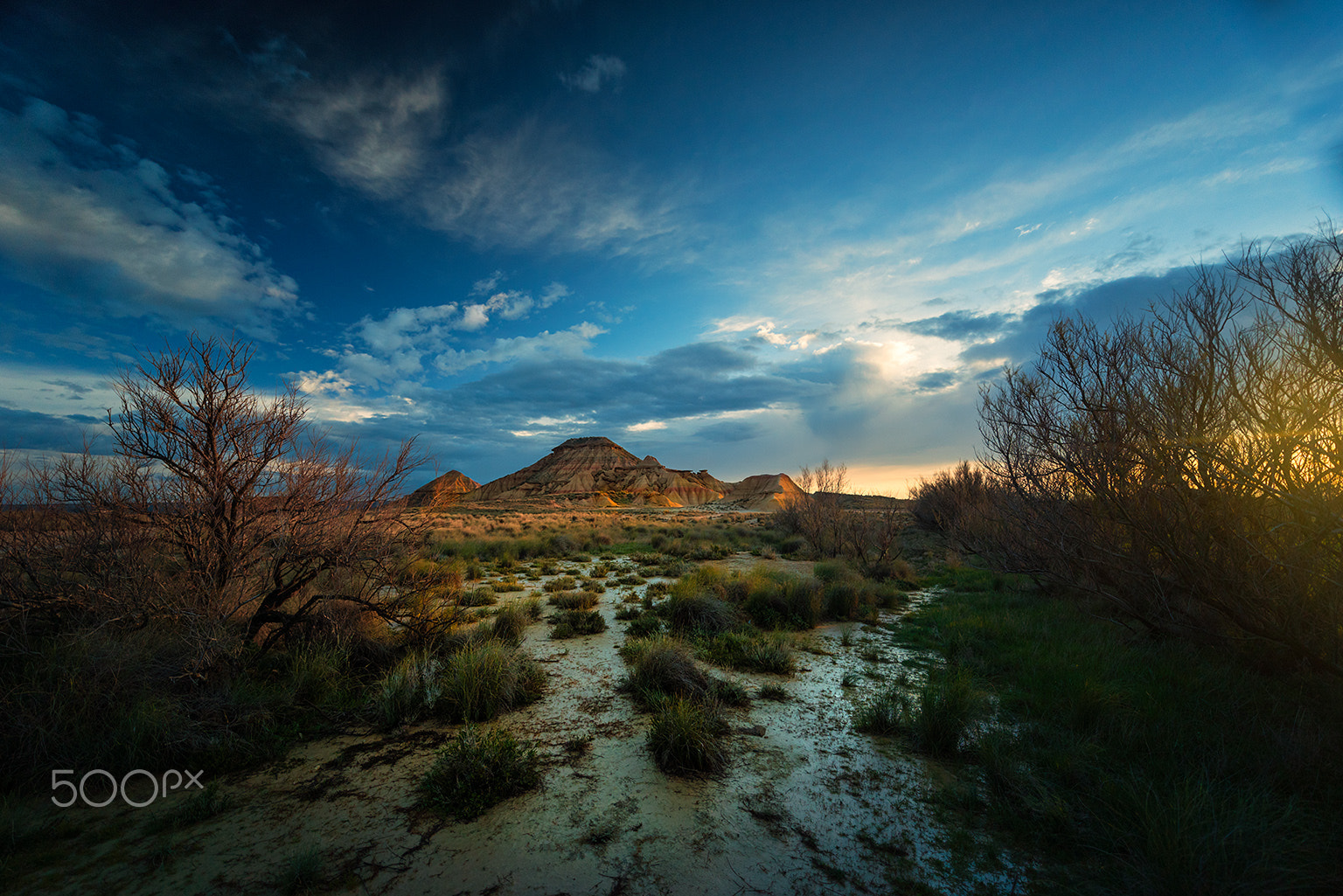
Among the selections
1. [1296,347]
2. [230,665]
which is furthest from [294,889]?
[1296,347]

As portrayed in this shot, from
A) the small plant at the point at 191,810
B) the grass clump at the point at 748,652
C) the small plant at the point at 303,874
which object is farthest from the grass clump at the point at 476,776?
the grass clump at the point at 748,652

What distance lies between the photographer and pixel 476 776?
12.9 feet

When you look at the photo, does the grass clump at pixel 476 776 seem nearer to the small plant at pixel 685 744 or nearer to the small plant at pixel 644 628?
the small plant at pixel 685 744

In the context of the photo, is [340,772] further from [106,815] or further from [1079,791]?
[1079,791]

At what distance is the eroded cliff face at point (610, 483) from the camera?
79.8 meters

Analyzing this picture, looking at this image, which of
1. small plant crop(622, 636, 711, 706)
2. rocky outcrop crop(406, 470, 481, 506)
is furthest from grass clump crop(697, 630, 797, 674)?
rocky outcrop crop(406, 470, 481, 506)

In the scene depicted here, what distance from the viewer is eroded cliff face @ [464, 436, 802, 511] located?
79.8 m

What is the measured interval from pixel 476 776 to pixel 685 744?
179cm

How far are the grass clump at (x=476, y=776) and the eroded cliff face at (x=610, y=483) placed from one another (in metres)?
67.1

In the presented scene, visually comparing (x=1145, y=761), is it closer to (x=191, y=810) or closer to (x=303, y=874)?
(x=303, y=874)

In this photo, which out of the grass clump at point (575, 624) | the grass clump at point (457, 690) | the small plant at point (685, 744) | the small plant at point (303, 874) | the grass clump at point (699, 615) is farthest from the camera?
the grass clump at point (699, 615)

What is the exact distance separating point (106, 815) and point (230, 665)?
5.18 feet

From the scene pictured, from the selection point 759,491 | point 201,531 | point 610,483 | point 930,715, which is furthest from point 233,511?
point 759,491

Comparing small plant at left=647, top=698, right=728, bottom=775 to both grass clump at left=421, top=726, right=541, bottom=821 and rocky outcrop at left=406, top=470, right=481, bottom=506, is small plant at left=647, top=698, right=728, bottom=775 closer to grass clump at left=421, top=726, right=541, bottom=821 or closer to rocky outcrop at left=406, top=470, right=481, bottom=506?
grass clump at left=421, top=726, right=541, bottom=821
